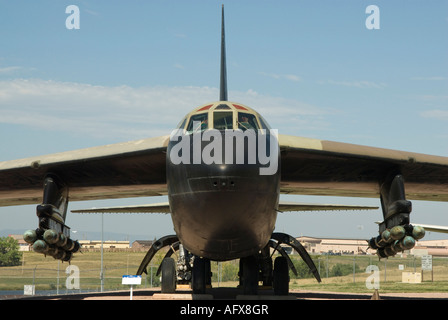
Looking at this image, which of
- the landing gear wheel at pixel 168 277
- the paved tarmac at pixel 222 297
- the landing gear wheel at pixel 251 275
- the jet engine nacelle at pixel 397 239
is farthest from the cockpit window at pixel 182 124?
the jet engine nacelle at pixel 397 239

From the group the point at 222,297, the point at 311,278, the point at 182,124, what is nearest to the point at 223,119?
the point at 182,124

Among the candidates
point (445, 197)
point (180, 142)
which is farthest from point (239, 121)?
point (445, 197)

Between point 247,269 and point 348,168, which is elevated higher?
point 348,168

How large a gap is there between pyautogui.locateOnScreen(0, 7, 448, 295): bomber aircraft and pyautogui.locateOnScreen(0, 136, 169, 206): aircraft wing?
0.03m

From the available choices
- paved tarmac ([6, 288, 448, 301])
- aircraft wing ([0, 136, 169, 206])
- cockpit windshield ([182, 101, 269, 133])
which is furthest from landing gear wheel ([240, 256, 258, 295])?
cockpit windshield ([182, 101, 269, 133])

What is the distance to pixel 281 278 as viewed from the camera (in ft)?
51.1

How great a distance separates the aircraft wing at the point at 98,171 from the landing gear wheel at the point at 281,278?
4157 millimetres

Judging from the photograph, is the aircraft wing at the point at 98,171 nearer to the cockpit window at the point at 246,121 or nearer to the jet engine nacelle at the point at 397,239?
the cockpit window at the point at 246,121

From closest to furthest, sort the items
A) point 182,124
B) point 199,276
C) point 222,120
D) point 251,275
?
point 222,120 < point 182,124 < point 251,275 < point 199,276

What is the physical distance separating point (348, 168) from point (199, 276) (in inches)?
210

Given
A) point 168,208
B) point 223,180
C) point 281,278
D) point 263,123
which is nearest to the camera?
point 223,180

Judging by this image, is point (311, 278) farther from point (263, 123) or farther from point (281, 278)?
point (263, 123)

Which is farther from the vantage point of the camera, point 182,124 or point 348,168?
point 348,168
